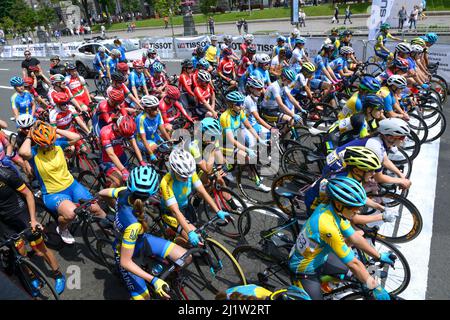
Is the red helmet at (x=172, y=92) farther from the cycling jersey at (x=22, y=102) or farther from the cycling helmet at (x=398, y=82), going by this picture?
the cycling helmet at (x=398, y=82)

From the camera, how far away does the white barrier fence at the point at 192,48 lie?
12336 mm

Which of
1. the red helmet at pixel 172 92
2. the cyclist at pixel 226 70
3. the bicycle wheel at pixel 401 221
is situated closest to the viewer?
the bicycle wheel at pixel 401 221

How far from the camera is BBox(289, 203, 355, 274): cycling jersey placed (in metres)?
3.14

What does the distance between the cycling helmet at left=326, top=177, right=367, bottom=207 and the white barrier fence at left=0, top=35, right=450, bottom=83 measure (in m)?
11.9

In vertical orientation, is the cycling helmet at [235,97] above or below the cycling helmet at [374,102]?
above

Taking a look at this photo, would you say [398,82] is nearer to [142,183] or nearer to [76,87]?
[142,183]

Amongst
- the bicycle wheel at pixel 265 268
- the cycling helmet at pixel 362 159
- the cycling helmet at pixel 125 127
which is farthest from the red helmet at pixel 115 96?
the cycling helmet at pixel 362 159

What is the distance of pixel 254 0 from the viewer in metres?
55.9

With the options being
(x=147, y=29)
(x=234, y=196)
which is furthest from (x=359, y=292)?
(x=147, y=29)

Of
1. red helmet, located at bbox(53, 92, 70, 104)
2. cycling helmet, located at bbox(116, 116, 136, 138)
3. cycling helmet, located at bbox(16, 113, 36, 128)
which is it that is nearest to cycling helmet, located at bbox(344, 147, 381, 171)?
cycling helmet, located at bbox(116, 116, 136, 138)

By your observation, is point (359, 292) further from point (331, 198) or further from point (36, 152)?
point (36, 152)

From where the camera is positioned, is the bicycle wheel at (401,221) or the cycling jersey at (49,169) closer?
the cycling jersey at (49,169)

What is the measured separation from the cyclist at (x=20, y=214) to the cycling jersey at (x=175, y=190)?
172cm

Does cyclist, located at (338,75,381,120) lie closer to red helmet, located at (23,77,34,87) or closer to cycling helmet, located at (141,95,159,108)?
cycling helmet, located at (141,95,159,108)
